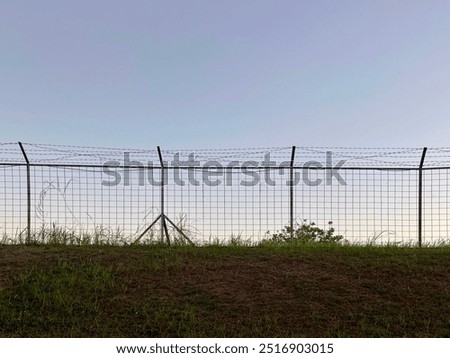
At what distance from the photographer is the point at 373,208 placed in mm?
10977

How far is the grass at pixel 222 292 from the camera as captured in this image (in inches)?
252

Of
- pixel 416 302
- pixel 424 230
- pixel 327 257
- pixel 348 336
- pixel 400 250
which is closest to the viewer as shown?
pixel 348 336

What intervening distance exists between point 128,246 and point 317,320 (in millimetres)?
4418

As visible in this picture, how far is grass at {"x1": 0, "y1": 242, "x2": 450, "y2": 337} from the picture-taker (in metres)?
6.39

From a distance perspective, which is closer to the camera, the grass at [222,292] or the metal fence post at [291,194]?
the grass at [222,292]

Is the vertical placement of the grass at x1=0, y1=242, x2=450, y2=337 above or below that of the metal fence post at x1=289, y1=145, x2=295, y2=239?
below

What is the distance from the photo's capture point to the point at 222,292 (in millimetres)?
7312

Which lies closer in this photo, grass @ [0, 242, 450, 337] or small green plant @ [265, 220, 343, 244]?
grass @ [0, 242, 450, 337]

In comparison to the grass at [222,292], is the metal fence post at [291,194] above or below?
above

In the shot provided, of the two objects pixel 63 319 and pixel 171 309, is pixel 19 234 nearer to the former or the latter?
pixel 63 319

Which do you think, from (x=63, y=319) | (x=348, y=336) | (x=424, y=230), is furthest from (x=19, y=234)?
(x=424, y=230)

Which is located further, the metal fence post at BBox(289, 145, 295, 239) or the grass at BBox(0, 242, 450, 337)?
the metal fence post at BBox(289, 145, 295, 239)

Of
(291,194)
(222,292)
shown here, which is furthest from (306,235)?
(222,292)

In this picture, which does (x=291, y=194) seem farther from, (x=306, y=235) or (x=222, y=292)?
(x=222, y=292)
